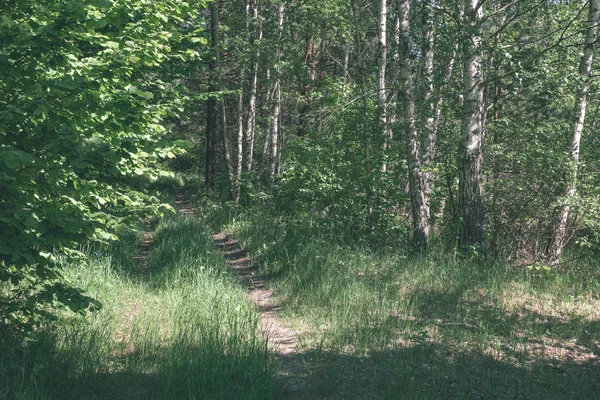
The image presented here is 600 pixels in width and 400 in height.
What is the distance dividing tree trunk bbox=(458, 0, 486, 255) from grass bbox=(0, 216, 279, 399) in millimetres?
4232

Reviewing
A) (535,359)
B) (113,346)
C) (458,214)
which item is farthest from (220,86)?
(535,359)

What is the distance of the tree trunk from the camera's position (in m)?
9.20

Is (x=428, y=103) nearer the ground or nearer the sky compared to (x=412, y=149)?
nearer the sky

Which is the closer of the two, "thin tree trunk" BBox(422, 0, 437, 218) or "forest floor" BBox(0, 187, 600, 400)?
"forest floor" BBox(0, 187, 600, 400)

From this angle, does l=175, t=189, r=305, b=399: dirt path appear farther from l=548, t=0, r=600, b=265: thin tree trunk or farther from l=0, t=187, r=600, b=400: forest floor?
l=548, t=0, r=600, b=265: thin tree trunk

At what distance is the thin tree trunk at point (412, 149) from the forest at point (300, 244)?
4cm

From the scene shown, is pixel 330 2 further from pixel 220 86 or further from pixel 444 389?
pixel 444 389

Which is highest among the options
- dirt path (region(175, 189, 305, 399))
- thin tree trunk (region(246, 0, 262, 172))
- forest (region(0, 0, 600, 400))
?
thin tree trunk (region(246, 0, 262, 172))

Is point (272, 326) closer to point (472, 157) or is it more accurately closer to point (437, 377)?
point (437, 377)

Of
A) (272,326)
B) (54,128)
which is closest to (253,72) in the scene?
(272,326)

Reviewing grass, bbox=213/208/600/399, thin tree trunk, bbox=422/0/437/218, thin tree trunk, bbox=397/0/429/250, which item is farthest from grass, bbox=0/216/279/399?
thin tree trunk, bbox=422/0/437/218

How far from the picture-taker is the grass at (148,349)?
4.71 m

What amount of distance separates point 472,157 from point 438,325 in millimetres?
3639

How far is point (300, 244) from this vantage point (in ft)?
36.2
